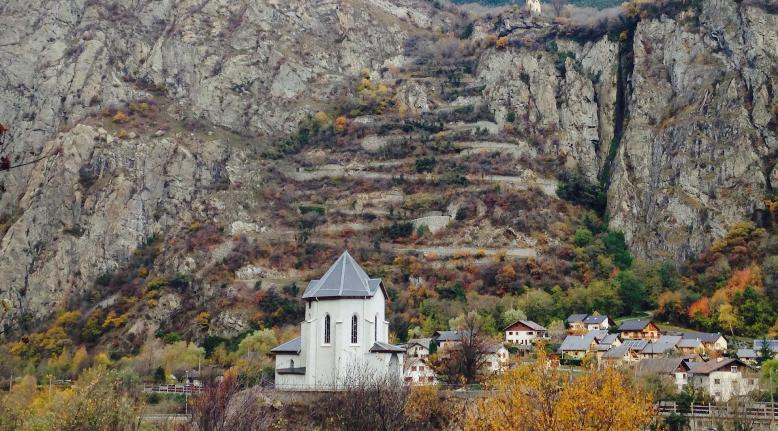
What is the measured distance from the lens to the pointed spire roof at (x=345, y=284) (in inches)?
1940

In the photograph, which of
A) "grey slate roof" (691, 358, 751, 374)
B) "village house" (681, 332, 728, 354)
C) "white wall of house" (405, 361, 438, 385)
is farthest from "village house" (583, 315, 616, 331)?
"white wall of house" (405, 361, 438, 385)

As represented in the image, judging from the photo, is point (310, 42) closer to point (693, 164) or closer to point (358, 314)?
point (693, 164)

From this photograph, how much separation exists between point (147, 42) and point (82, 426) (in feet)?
324

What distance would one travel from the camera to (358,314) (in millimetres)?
49062

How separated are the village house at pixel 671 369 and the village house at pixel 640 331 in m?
13.3

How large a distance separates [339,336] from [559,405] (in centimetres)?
2775

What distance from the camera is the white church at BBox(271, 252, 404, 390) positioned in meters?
48.1

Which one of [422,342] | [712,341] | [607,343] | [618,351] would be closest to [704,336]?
[712,341]

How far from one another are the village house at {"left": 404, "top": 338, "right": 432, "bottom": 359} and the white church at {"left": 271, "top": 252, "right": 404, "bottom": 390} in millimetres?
10357

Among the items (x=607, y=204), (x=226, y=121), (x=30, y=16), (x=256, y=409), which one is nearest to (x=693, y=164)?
(x=607, y=204)

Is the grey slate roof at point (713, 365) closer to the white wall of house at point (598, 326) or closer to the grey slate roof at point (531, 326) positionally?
the white wall of house at point (598, 326)

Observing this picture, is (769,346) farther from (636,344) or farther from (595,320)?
(595,320)

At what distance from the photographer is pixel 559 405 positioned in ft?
72.1

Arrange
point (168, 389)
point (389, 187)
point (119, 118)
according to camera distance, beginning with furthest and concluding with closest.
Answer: point (119, 118) → point (389, 187) → point (168, 389)
